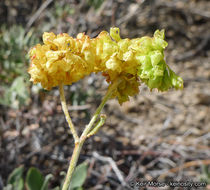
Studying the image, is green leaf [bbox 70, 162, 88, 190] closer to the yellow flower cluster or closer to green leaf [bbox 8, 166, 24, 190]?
green leaf [bbox 8, 166, 24, 190]

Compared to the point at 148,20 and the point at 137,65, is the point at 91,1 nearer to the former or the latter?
the point at 148,20

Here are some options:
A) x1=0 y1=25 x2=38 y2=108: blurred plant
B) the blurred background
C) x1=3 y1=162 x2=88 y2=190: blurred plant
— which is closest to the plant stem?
x1=3 y1=162 x2=88 y2=190: blurred plant

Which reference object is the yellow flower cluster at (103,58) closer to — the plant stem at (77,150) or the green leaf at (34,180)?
the plant stem at (77,150)

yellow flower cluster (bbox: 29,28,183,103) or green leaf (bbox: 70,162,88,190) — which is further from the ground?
yellow flower cluster (bbox: 29,28,183,103)

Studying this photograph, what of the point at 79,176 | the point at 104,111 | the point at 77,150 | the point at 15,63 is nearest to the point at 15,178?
the point at 79,176

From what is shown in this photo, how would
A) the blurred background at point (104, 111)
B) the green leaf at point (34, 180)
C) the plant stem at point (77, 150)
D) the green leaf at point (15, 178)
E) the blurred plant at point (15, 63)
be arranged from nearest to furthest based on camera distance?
the plant stem at point (77, 150)
the green leaf at point (34, 180)
the green leaf at point (15, 178)
the blurred plant at point (15, 63)
the blurred background at point (104, 111)

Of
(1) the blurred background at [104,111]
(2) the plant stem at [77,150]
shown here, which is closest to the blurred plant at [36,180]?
(1) the blurred background at [104,111]
